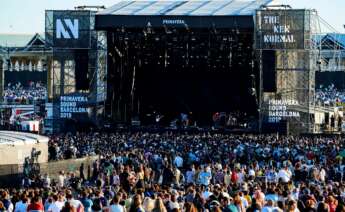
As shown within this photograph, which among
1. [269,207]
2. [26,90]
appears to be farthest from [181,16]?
[26,90]

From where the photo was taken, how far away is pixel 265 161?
35.0m

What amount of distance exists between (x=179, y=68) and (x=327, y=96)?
31.9 metres

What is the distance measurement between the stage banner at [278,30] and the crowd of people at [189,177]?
5766 mm

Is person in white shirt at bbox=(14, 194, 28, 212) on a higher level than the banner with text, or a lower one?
lower

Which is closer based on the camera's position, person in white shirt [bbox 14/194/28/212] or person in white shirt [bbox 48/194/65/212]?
person in white shirt [bbox 14/194/28/212]

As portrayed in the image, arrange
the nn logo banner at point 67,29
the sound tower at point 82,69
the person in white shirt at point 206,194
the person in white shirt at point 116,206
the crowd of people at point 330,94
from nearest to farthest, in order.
Result: the person in white shirt at point 116,206 < the person in white shirt at point 206,194 < the nn logo banner at point 67,29 < the sound tower at point 82,69 < the crowd of people at point 330,94

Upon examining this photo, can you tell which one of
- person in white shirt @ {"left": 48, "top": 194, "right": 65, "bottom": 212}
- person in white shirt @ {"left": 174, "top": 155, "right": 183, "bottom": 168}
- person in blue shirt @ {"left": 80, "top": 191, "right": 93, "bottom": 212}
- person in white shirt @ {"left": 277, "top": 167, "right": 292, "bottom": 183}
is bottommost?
person in white shirt @ {"left": 174, "top": 155, "right": 183, "bottom": 168}

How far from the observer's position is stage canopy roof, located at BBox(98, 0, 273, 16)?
49688 mm

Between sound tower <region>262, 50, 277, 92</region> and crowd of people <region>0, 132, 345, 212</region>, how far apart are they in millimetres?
4794

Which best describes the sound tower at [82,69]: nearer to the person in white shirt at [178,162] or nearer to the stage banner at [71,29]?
the stage banner at [71,29]

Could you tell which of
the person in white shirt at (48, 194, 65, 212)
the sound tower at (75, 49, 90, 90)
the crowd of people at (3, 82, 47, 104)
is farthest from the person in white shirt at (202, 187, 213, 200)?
the crowd of people at (3, 82, 47, 104)

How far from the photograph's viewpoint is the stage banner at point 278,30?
48719 mm

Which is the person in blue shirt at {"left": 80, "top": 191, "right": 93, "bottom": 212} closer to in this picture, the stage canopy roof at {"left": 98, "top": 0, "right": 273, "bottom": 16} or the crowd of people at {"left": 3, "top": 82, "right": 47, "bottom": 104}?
the stage canopy roof at {"left": 98, "top": 0, "right": 273, "bottom": 16}

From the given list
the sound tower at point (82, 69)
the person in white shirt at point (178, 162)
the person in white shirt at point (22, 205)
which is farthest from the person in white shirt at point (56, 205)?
the sound tower at point (82, 69)
